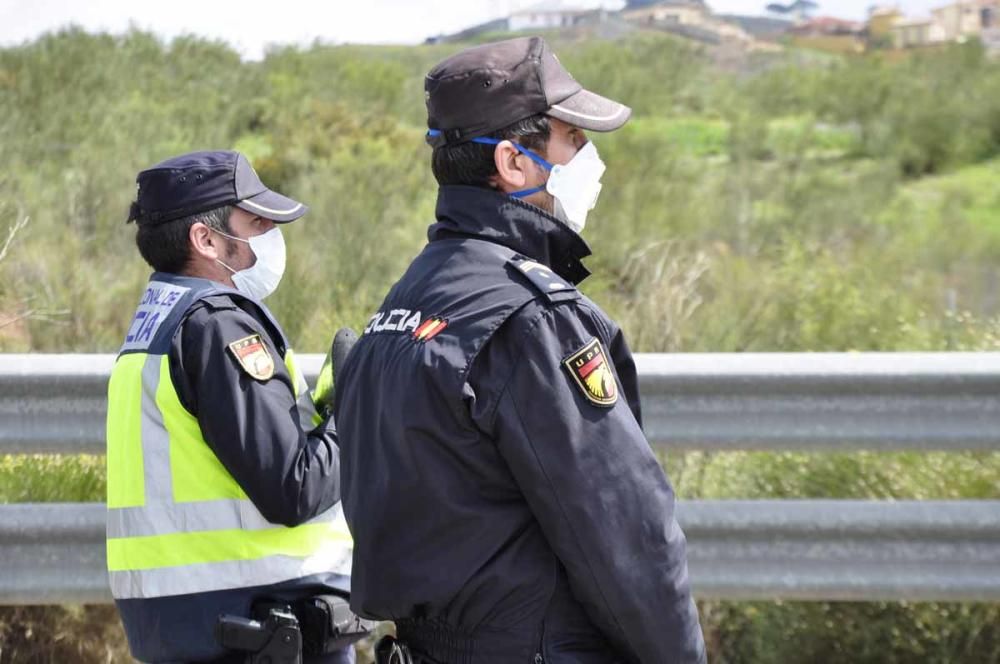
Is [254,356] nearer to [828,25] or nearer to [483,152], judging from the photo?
[483,152]

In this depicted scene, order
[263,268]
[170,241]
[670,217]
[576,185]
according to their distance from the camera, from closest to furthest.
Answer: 1. [576,185]
2. [170,241]
3. [263,268]
4. [670,217]

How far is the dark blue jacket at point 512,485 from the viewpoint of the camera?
79.0 inches

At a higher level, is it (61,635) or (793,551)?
(793,551)

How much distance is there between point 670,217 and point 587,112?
9.57m

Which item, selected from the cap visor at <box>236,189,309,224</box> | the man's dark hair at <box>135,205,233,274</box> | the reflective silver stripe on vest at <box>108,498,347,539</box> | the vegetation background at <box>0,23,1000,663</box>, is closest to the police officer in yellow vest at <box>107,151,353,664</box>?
the reflective silver stripe on vest at <box>108,498,347,539</box>

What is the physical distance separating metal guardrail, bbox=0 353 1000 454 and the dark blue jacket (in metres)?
1.41

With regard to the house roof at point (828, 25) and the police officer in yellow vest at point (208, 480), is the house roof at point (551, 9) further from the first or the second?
the police officer in yellow vest at point (208, 480)

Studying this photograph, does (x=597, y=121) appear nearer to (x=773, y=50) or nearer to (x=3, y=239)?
(x=3, y=239)

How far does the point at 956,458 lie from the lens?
13.8ft

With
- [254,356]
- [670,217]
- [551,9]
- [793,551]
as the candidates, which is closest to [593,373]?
[254,356]

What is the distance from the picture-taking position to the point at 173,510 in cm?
270

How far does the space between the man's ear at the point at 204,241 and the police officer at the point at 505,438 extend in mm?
818

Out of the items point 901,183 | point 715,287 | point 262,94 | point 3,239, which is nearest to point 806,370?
point 3,239

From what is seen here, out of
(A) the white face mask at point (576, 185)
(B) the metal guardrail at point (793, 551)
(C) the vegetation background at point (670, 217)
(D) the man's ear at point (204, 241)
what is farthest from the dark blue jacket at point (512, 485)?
(C) the vegetation background at point (670, 217)
